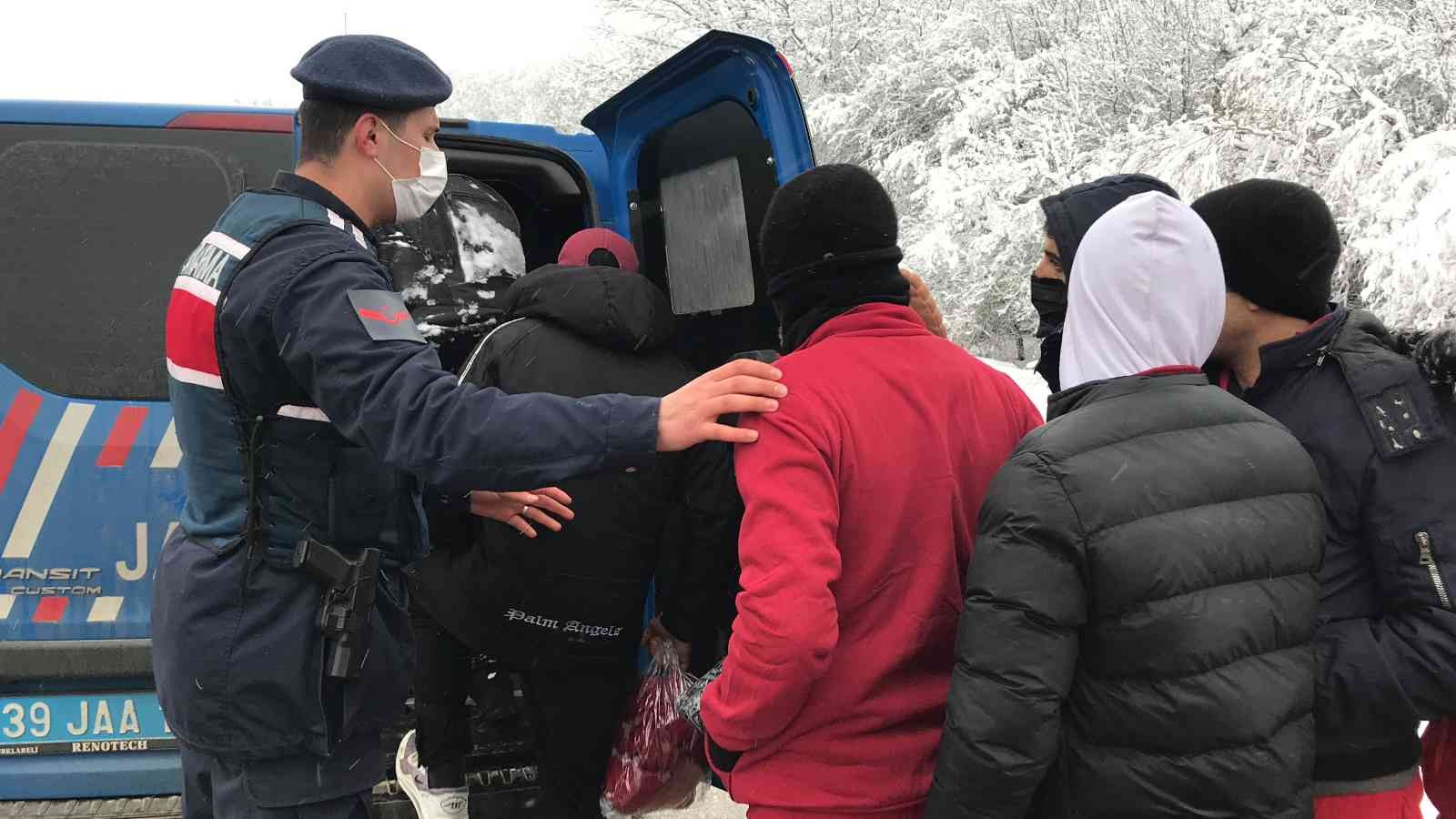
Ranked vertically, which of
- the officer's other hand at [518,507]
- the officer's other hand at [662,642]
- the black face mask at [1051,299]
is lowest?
the officer's other hand at [662,642]

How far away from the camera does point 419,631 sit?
9.00 ft

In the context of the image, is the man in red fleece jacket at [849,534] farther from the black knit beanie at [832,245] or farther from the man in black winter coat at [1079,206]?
the man in black winter coat at [1079,206]

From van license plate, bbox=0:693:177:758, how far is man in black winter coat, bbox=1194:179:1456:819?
2567mm

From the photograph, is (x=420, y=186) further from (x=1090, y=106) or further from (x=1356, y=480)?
(x=1090, y=106)

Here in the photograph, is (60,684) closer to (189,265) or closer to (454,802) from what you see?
(454,802)

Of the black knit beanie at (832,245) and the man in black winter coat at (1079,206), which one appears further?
the man in black winter coat at (1079,206)

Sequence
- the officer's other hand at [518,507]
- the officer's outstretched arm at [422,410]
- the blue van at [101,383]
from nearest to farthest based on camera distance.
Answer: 1. the officer's outstretched arm at [422,410]
2. the officer's other hand at [518,507]
3. the blue van at [101,383]

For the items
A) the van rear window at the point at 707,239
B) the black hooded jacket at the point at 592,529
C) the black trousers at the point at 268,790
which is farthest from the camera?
the van rear window at the point at 707,239

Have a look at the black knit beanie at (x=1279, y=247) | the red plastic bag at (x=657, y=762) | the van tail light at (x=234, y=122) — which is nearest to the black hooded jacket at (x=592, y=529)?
the red plastic bag at (x=657, y=762)

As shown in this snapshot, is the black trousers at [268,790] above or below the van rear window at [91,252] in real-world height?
below

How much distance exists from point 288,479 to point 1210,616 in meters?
1.41

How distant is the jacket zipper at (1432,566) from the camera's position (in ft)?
5.12

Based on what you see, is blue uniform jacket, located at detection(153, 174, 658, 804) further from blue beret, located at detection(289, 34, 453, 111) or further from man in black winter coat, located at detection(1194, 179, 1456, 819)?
man in black winter coat, located at detection(1194, 179, 1456, 819)

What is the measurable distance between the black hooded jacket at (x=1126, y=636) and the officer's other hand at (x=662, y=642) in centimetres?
114
